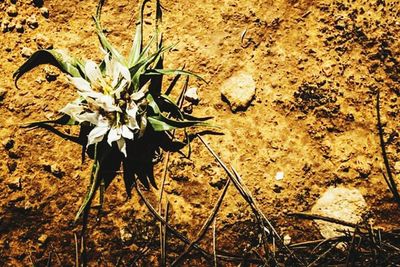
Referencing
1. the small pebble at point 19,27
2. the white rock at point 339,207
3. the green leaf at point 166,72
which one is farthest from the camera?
the small pebble at point 19,27

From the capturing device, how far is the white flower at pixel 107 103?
62.5 inches

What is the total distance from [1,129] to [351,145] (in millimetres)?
1864

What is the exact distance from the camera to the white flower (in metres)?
1.59

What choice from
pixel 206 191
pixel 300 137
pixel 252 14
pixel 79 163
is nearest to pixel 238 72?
pixel 252 14

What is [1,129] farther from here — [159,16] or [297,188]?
[297,188]

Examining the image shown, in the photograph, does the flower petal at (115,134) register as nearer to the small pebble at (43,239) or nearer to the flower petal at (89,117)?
the flower petal at (89,117)

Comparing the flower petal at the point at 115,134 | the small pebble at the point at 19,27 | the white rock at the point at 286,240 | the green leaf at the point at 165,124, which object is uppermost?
the small pebble at the point at 19,27

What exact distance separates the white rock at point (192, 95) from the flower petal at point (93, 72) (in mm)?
504

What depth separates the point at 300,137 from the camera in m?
1.94

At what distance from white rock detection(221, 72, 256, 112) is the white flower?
0.51 m

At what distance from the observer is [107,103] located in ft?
5.16

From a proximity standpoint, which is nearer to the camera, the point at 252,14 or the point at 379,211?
the point at 379,211

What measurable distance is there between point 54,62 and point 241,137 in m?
1.09

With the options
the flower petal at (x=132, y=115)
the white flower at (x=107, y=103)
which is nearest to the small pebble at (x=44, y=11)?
the white flower at (x=107, y=103)
